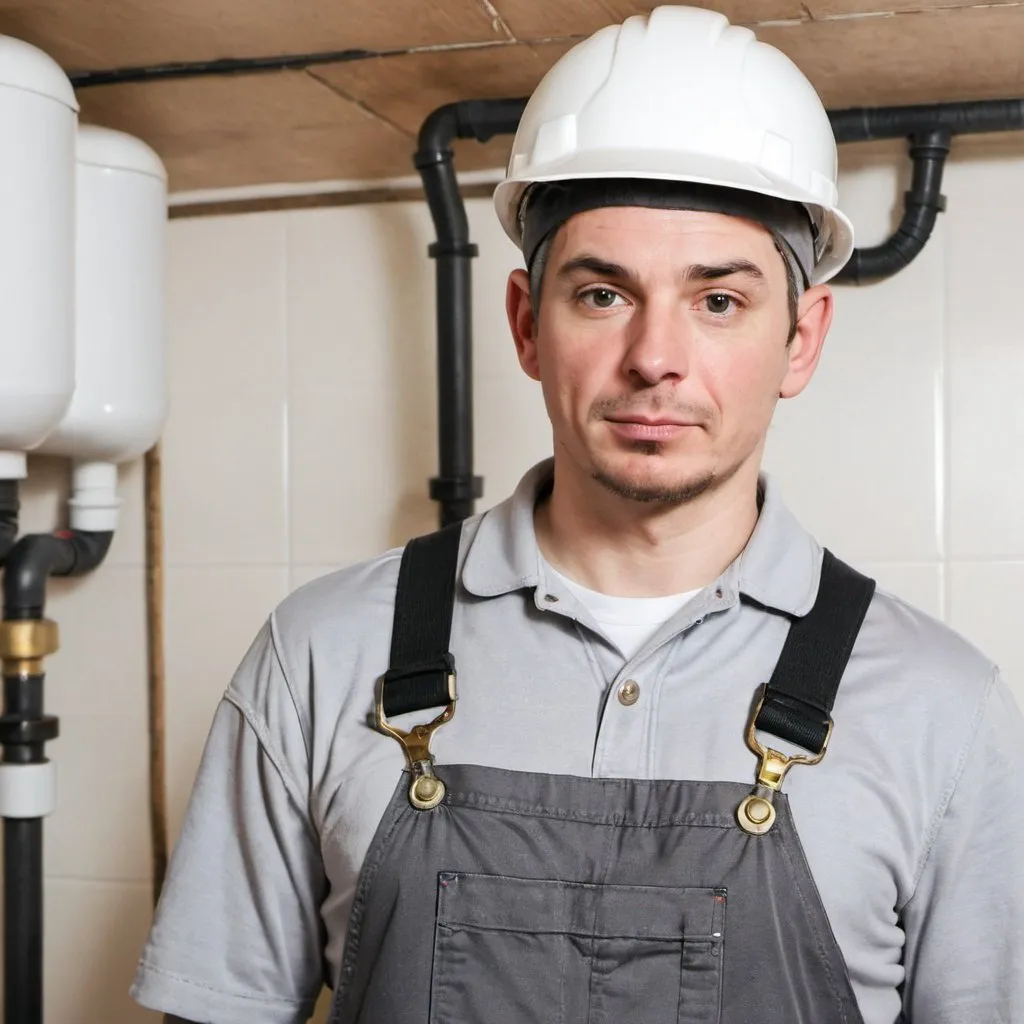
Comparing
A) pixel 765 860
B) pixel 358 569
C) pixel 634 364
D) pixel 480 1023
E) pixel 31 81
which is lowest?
pixel 480 1023

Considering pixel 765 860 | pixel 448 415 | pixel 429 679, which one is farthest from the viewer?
pixel 448 415

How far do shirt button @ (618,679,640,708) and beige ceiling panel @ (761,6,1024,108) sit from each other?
0.70 m

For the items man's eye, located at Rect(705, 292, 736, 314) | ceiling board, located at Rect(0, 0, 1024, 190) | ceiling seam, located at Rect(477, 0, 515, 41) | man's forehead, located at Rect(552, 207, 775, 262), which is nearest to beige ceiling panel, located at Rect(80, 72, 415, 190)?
ceiling board, located at Rect(0, 0, 1024, 190)

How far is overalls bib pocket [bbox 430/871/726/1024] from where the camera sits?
1135 mm

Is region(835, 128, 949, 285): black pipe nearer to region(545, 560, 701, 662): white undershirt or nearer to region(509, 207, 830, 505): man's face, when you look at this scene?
region(509, 207, 830, 505): man's face

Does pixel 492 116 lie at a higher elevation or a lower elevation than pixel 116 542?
higher

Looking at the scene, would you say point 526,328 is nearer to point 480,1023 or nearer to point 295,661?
point 295,661

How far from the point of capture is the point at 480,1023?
3.79ft

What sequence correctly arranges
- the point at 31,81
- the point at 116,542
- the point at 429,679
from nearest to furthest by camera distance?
the point at 429,679, the point at 31,81, the point at 116,542

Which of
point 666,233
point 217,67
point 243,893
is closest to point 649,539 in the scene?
point 666,233

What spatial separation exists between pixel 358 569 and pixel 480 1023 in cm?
45

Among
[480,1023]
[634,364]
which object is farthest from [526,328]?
[480,1023]

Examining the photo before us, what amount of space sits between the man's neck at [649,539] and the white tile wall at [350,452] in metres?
0.51

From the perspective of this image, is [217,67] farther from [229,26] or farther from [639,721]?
[639,721]
